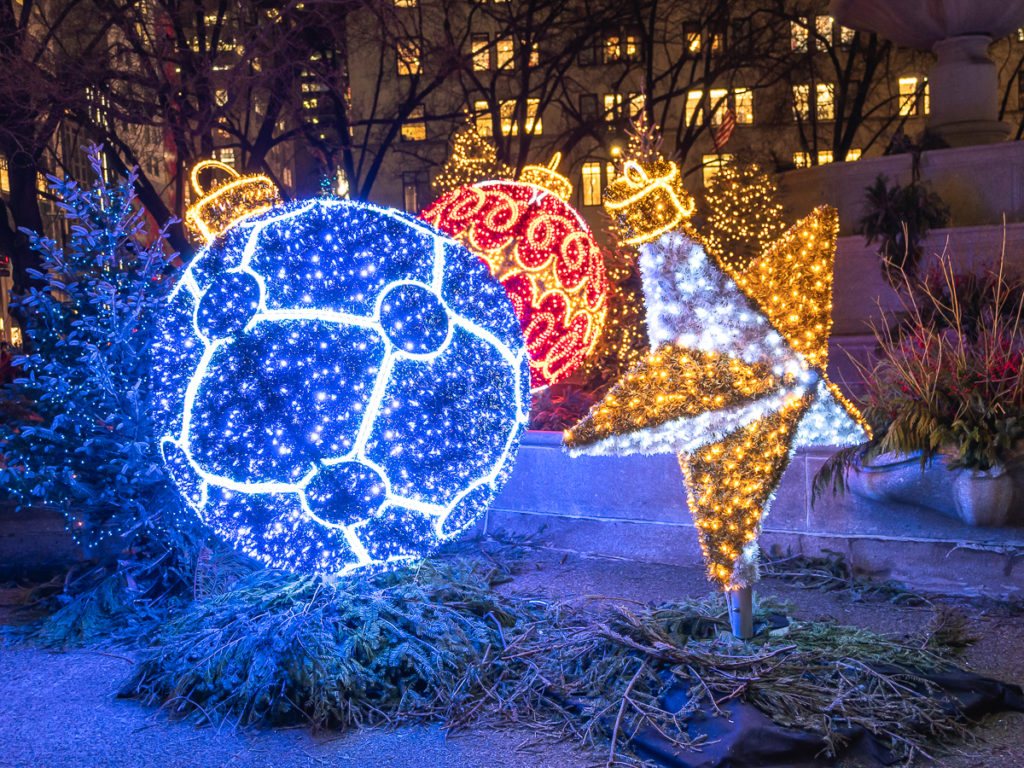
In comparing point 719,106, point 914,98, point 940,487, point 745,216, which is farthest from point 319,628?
point 914,98

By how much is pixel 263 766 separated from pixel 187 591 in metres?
2.47

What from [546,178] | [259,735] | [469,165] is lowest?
[259,735]

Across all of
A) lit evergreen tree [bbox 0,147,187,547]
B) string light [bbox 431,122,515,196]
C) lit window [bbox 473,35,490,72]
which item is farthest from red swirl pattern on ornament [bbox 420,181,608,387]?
lit window [bbox 473,35,490,72]

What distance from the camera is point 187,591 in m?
6.52

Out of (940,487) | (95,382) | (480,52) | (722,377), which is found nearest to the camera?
(722,377)

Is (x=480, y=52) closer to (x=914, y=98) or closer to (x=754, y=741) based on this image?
(x=754, y=741)

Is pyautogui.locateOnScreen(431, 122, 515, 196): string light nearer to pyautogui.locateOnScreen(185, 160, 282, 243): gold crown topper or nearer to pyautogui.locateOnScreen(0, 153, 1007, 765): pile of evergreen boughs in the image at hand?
pyautogui.locateOnScreen(185, 160, 282, 243): gold crown topper

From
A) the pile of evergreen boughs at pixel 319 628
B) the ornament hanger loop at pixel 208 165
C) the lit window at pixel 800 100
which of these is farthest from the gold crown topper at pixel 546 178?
the lit window at pixel 800 100

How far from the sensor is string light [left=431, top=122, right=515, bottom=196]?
16109mm

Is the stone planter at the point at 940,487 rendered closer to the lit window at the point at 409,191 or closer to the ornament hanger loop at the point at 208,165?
the ornament hanger loop at the point at 208,165

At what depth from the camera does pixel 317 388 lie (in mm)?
4965

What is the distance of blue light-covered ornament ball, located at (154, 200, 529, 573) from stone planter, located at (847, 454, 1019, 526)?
2.80 m

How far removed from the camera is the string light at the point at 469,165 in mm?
16109

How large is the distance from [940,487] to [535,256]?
14.3 feet
